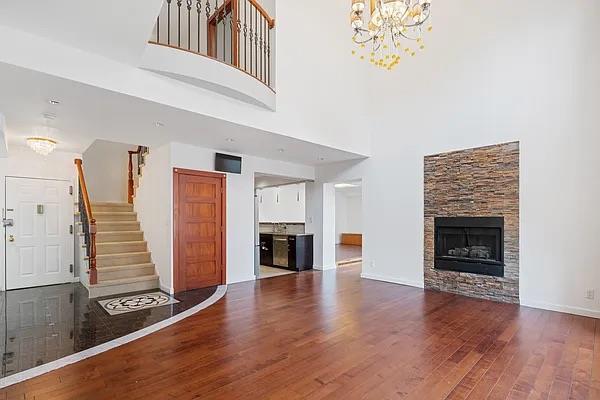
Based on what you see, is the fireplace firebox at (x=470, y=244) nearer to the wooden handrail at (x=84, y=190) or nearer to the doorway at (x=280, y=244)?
the doorway at (x=280, y=244)

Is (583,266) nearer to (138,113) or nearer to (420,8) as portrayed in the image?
(420,8)

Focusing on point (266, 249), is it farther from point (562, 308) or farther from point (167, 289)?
point (562, 308)

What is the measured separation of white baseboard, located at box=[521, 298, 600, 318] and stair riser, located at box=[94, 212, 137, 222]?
7301mm

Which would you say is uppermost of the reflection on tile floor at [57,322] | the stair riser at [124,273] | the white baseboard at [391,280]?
the stair riser at [124,273]

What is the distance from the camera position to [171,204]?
18.1 ft

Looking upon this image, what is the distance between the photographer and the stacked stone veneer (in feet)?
16.1

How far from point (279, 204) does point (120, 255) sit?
23.6 ft

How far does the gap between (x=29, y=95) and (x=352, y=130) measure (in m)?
4.89

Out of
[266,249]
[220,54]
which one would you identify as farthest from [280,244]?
[220,54]

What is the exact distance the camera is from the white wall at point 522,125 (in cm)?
433

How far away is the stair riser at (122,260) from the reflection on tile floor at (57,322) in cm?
55

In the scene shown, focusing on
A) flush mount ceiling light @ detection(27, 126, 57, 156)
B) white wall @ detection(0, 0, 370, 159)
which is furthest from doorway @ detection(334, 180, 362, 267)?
flush mount ceiling light @ detection(27, 126, 57, 156)

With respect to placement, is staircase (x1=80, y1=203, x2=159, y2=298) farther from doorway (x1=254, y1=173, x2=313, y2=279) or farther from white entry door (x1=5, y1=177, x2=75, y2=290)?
doorway (x1=254, y1=173, x2=313, y2=279)

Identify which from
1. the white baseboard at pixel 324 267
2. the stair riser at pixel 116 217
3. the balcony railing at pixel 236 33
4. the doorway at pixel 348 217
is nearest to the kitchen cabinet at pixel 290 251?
the white baseboard at pixel 324 267
